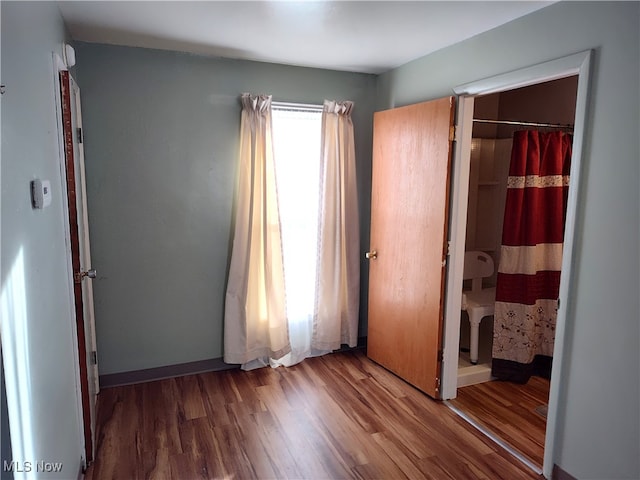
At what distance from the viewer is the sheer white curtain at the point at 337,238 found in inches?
128

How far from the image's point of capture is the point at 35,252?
4.37 ft

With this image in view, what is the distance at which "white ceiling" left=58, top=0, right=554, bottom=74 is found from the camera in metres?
2.05

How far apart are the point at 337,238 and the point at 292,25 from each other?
159cm

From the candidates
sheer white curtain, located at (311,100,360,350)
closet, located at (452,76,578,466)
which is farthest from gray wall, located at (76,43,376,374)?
A: closet, located at (452,76,578,466)

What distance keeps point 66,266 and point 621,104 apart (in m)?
2.43

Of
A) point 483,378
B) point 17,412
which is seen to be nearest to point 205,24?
point 17,412

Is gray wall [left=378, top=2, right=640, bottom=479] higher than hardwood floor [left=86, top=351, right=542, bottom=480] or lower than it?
higher

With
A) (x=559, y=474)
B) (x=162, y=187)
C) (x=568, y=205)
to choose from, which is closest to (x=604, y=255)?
(x=568, y=205)

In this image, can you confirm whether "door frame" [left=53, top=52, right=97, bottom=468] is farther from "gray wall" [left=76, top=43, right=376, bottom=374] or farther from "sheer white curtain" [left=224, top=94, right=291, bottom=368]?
"sheer white curtain" [left=224, top=94, right=291, bottom=368]

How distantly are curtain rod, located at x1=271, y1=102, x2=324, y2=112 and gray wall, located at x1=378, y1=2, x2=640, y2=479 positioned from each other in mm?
1545

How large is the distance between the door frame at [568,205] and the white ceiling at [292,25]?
318 mm

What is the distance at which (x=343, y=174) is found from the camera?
3.30 meters

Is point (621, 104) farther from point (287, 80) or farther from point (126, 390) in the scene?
point (126, 390)

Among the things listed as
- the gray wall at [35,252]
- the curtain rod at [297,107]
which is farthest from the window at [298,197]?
the gray wall at [35,252]
